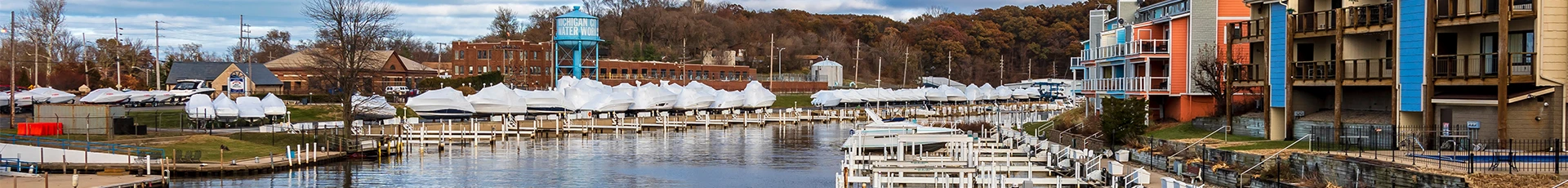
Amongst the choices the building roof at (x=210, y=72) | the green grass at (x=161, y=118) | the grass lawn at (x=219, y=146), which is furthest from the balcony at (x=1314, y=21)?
the building roof at (x=210, y=72)

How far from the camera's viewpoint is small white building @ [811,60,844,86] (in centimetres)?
13625

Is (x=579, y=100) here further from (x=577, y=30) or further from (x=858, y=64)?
(x=858, y=64)

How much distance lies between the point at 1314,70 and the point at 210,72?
83.0 meters

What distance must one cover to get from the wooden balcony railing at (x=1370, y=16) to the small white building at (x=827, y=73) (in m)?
104

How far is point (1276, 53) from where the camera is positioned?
35250mm

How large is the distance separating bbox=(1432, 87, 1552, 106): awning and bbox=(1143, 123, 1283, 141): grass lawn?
5.78 metres

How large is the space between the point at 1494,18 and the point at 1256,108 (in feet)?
46.7

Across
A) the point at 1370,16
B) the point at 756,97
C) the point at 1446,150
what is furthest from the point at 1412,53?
the point at 756,97

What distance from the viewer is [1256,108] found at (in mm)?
40812

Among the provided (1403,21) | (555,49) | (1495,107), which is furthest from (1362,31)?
(555,49)

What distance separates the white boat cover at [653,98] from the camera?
7631 cm

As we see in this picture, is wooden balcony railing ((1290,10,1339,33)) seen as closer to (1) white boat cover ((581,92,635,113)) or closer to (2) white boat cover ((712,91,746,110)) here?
(1) white boat cover ((581,92,635,113))

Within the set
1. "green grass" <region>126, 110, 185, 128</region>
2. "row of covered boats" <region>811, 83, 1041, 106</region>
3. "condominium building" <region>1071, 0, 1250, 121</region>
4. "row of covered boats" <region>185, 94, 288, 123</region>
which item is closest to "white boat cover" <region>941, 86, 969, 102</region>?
"row of covered boats" <region>811, 83, 1041, 106</region>

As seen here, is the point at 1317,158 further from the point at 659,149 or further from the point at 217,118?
the point at 217,118
